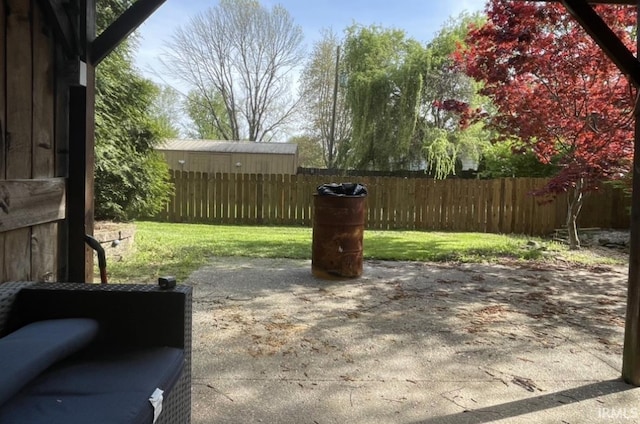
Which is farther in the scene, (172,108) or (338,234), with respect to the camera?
(172,108)

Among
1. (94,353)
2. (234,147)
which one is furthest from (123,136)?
(234,147)

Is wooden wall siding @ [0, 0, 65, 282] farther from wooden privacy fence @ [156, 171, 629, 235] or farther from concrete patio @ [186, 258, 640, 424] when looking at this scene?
wooden privacy fence @ [156, 171, 629, 235]

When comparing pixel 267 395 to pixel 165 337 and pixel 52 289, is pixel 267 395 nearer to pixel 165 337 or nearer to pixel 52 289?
pixel 165 337

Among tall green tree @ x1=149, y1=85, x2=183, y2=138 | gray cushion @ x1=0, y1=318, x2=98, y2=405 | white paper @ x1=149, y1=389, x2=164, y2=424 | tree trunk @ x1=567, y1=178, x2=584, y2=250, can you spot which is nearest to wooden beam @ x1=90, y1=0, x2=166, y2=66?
gray cushion @ x1=0, y1=318, x2=98, y2=405

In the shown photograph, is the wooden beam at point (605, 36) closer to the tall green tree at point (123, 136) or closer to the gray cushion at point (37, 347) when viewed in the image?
the gray cushion at point (37, 347)

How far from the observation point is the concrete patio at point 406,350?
8.10ft

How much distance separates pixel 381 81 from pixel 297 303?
14.4m

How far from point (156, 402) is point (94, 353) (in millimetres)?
456

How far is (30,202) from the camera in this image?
238 cm

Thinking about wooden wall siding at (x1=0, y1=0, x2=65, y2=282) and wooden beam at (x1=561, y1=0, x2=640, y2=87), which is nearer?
wooden wall siding at (x1=0, y1=0, x2=65, y2=282)

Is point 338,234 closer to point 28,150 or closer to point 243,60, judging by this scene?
point 28,150

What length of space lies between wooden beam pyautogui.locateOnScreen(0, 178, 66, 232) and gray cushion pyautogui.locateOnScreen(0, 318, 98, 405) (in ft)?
2.20

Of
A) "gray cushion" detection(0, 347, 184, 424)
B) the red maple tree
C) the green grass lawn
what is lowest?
the green grass lawn

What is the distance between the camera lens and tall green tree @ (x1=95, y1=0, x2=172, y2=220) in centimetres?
675
